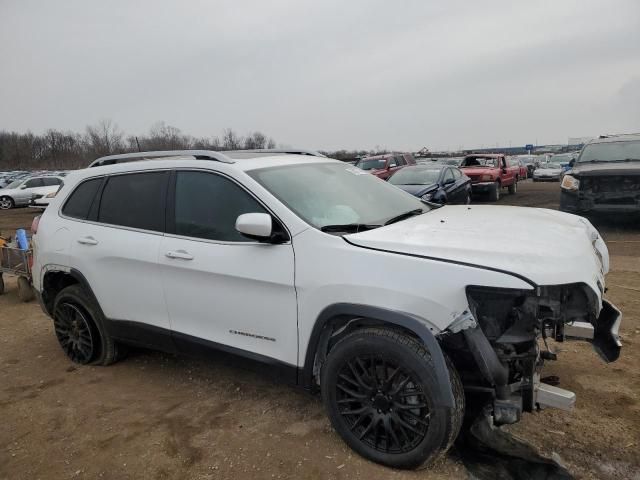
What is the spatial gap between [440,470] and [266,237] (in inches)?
65.3

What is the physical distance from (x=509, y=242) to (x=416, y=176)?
31.0 ft

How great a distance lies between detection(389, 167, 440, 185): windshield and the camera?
453 inches

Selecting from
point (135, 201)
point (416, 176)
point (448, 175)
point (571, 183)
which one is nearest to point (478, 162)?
→ point (448, 175)

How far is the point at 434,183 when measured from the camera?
37.0ft

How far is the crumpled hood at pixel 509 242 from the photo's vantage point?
2391 millimetres

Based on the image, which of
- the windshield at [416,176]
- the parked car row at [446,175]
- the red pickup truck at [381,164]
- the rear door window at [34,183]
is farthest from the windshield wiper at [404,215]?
the rear door window at [34,183]

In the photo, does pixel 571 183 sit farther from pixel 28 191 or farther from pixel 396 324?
pixel 28 191

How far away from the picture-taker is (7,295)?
24.4 ft

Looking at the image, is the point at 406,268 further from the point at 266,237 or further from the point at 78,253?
the point at 78,253

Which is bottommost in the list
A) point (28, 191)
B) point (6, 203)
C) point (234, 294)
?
point (6, 203)

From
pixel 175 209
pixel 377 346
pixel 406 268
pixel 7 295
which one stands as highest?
pixel 175 209

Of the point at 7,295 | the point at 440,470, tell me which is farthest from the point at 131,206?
the point at 7,295

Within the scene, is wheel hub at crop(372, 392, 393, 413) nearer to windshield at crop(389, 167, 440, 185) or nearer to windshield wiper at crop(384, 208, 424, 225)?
windshield wiper at crop(384, 208, 424, 225)

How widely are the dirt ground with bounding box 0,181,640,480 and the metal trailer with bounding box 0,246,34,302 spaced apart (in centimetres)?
217
